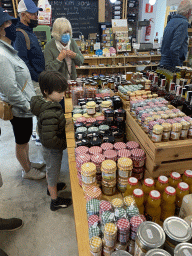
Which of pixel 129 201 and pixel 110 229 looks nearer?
pixel 110 229

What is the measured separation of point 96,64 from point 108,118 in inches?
154

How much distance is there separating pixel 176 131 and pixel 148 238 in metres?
0.78

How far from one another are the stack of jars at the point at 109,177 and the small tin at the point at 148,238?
45cm

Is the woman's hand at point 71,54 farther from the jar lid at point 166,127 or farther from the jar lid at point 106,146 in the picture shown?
the jar lid at point 166,127

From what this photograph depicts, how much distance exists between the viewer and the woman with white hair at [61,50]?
107 inches

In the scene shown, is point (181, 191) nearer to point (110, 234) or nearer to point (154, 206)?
point (154, 206)

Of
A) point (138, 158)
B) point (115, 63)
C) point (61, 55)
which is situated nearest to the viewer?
point (138, 158)

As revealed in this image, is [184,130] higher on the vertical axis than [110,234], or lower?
higher

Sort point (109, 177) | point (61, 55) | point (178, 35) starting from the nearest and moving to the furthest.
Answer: point (109, 177), point (61, 55), point (178, 35)

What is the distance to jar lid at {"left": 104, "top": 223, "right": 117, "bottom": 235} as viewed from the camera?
885 mm

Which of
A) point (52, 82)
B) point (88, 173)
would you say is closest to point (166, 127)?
point (88, 173)

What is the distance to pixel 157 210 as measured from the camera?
1108mm

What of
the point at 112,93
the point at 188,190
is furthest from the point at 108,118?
the point at 188,190

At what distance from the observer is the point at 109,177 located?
128 cm
